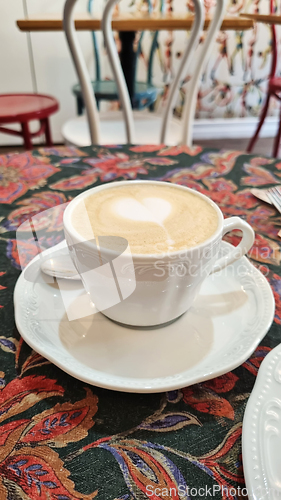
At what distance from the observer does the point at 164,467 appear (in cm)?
23

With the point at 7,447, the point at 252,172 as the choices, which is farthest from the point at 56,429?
the point at 252,172

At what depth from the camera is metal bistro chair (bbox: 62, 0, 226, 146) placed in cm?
84

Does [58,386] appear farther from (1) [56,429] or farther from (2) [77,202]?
(2) [77,202]

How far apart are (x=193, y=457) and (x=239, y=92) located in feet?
8.40

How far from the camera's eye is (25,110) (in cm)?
142

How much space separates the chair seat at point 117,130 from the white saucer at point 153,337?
0.91 meters

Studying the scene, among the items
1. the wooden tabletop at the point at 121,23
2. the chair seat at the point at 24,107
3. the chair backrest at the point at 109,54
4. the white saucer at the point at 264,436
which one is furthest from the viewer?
the chair seat at the point at 24,107

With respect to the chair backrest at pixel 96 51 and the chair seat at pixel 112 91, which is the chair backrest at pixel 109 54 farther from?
the chair backrest at pixel 96 51

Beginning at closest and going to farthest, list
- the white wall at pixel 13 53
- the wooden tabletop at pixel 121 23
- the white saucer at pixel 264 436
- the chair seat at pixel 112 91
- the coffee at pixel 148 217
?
the white saucer at pixel 264 436 → the coffee at pixel 148 217 → the wooden tabletop at pixel 121 23 → the chair seat at pixel 112 91 → the white wall at pixel 13 53

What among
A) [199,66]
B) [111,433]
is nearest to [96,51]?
[199,66]

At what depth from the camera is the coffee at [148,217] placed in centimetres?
30
